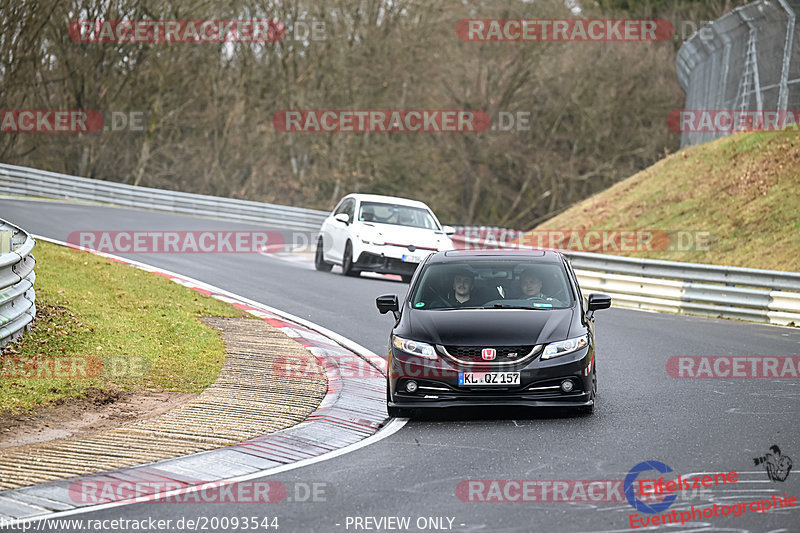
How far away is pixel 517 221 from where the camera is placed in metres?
56.0

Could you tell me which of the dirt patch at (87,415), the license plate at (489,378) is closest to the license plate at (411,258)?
the dirt patch at (87,415)

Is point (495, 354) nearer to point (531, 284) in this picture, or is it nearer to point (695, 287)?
point (531, 284)

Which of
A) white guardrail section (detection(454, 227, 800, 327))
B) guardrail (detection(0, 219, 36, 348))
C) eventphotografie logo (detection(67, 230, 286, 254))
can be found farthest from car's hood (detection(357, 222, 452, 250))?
guardrail (detection(0, 219, 36, 348))

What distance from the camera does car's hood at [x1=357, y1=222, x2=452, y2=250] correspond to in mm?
22391

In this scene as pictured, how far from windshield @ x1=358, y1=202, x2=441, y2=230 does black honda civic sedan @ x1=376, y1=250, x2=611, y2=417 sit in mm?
12717

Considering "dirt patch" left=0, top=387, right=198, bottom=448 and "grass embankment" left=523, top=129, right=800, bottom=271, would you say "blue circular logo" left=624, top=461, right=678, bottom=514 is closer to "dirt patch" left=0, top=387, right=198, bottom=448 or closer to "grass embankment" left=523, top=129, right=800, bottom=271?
"dirt patch" left=0, top=387, right=198, bottom=448

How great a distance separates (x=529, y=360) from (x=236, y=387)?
3.08 m

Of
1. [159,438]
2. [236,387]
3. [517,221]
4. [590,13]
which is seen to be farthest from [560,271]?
[590,13]

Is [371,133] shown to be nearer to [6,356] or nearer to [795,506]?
[6,356]

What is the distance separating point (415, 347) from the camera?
380 inches

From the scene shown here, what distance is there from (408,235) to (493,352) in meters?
13.2

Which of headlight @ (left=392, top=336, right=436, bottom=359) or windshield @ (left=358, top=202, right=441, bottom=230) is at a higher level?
windshield @ (left=358, top=202, right=441, bottom=230)

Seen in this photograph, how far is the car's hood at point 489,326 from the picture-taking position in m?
9.52

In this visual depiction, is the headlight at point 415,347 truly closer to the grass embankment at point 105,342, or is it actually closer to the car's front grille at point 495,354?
the car's front grille at point 495,354
